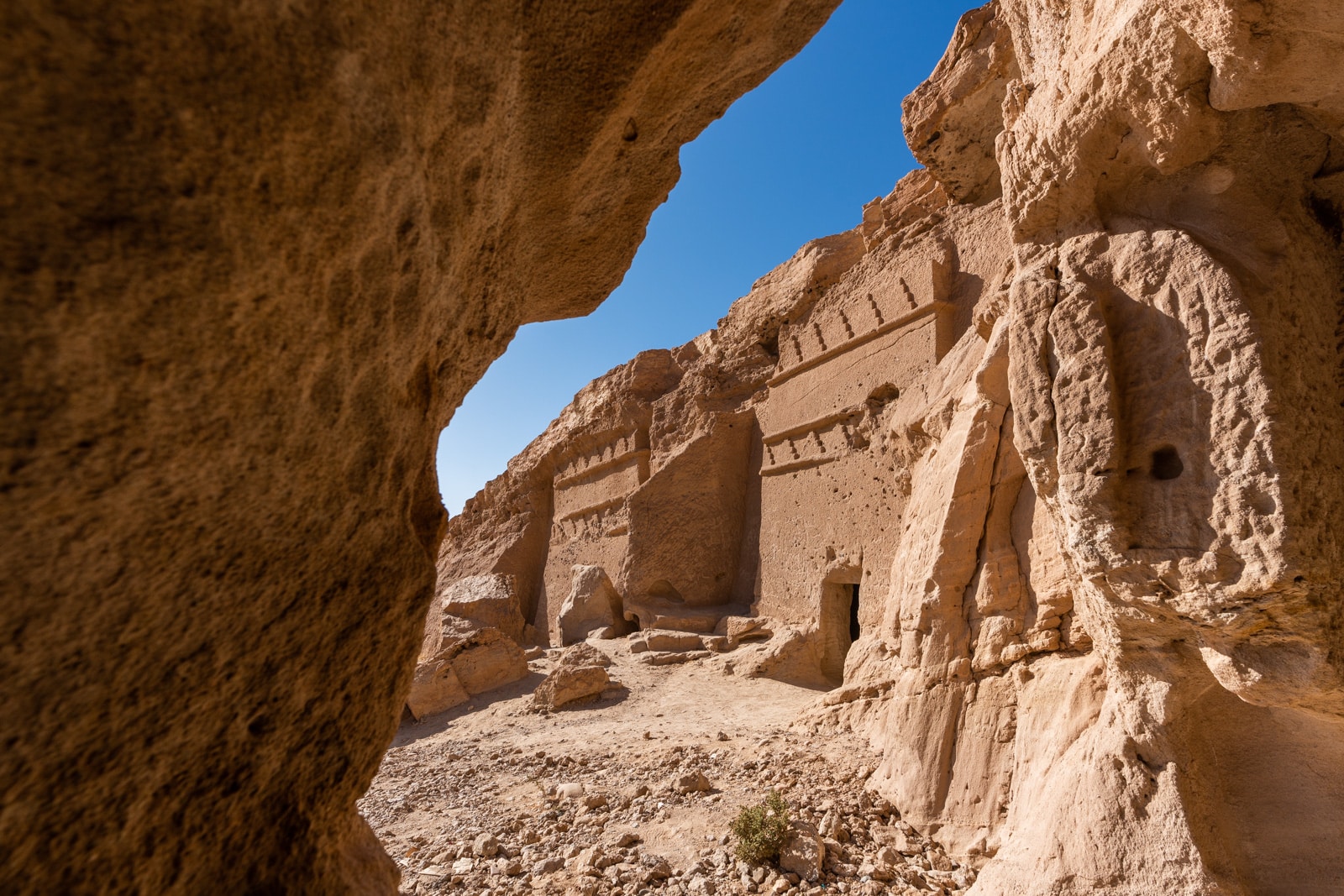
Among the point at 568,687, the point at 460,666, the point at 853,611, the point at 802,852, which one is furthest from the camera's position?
the point at 853,611

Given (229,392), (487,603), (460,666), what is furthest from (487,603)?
(229,392)

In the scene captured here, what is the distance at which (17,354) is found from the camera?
0.68 meters

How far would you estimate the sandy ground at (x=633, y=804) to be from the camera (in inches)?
154

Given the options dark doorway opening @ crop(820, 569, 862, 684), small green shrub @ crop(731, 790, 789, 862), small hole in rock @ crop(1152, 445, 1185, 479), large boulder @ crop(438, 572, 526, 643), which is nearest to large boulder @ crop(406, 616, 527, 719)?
large boulder @ crop(438, 572, 526, 643)

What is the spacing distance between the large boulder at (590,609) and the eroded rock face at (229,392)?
12.0 metres

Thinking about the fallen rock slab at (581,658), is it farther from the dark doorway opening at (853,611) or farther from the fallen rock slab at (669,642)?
the dark doorway opening at (853,611)

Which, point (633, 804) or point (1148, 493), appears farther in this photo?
point (633, 804)

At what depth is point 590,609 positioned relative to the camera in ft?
44.3

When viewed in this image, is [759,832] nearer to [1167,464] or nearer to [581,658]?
[1167,464]

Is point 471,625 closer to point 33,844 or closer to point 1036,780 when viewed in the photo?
point 1036,780

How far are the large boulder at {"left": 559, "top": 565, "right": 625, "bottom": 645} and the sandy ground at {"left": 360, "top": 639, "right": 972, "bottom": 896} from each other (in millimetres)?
5094

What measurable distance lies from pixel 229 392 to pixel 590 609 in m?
13.0

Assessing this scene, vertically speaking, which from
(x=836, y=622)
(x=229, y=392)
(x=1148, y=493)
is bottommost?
(x=836, y=622)

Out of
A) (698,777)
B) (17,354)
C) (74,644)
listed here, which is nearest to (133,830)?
(74,644)
